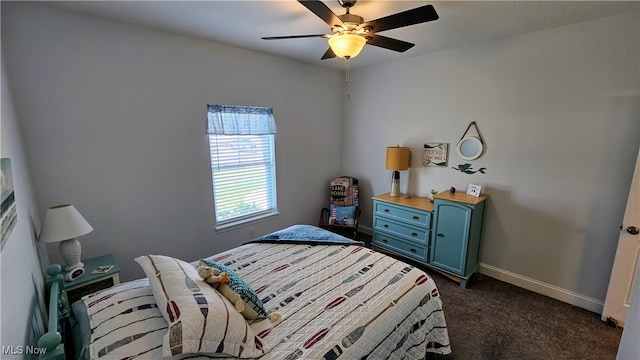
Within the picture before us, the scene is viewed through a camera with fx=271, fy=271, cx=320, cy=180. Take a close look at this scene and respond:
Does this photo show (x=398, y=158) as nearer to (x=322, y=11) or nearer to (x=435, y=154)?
(x=435, y=154)

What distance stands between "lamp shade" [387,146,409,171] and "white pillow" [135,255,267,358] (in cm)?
253

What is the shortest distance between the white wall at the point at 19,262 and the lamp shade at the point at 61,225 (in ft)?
0.21

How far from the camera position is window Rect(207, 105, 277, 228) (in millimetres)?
2902

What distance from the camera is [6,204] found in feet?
3.77

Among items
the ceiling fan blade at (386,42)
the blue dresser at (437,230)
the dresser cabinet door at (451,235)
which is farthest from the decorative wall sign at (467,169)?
the ceiling fan blade at (386,42)

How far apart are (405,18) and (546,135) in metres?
1.92

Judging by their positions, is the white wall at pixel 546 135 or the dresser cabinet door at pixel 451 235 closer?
the white wall at pixel 546 135

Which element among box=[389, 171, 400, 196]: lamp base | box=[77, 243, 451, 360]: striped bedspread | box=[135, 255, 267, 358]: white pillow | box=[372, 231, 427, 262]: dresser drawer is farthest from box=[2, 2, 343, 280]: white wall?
box=[389, 171, 400, 196]: lamp base

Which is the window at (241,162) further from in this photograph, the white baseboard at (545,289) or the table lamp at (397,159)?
the white baseboard at (545,289)

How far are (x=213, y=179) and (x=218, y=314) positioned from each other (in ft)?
6.35

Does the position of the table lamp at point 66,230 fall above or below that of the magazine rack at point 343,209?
above

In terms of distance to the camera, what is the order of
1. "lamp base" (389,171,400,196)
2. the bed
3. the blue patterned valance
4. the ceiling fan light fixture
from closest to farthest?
the bed
the ceiling fan light fixture
the blue patterned valance
"lamp base" (389,171,400,196)

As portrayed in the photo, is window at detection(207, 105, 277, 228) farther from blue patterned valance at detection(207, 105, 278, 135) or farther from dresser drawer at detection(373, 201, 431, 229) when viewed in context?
dresser drawer at detection(373, 201, 431, 229)

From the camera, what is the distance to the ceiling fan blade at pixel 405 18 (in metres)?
1.45
